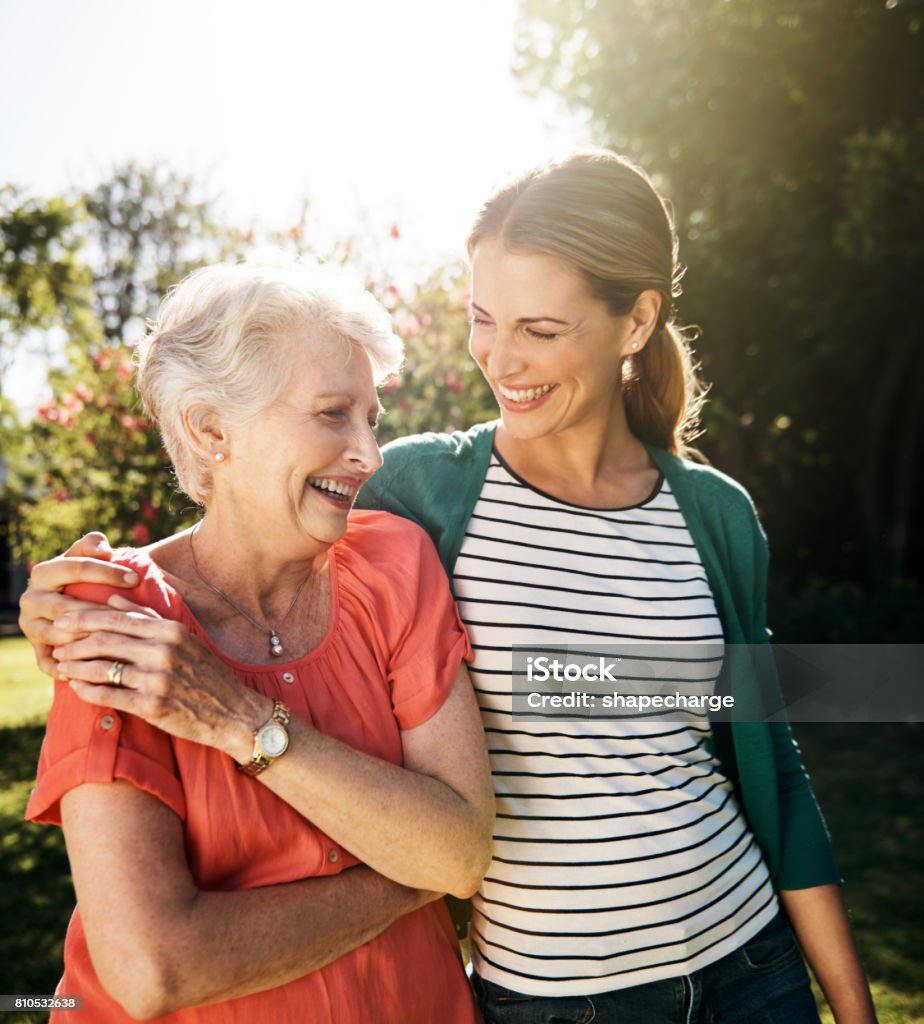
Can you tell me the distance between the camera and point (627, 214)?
2236 millimetres

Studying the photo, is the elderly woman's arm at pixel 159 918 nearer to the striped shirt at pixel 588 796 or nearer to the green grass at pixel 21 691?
the striped shirt at pixel 588 796

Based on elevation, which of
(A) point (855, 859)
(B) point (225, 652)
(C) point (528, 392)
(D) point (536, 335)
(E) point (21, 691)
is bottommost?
(E) point (21, 691)

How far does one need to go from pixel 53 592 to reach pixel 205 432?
1.31 feet

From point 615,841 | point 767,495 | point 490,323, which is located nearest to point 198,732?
point 615,841

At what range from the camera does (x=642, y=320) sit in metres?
2.40

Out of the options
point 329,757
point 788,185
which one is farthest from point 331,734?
point 788,185

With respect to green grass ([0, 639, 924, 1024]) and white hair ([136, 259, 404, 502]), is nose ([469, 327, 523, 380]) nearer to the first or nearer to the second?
white hair ([136, 259, 404, 502])

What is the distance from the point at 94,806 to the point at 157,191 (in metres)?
28.6

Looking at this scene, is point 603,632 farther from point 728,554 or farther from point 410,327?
point 410,327

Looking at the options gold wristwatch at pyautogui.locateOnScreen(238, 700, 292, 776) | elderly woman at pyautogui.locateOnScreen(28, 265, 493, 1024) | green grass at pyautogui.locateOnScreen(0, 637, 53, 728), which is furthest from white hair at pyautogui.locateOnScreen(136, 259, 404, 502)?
green grass at pyautogui.locateOnScreen(0, 637, 53, 728)

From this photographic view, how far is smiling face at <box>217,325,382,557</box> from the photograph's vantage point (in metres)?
1.76

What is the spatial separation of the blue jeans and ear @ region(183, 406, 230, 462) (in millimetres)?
1227

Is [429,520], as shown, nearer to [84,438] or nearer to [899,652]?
[84,438]

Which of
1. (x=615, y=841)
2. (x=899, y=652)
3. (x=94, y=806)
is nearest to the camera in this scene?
(x=94, y=806)
